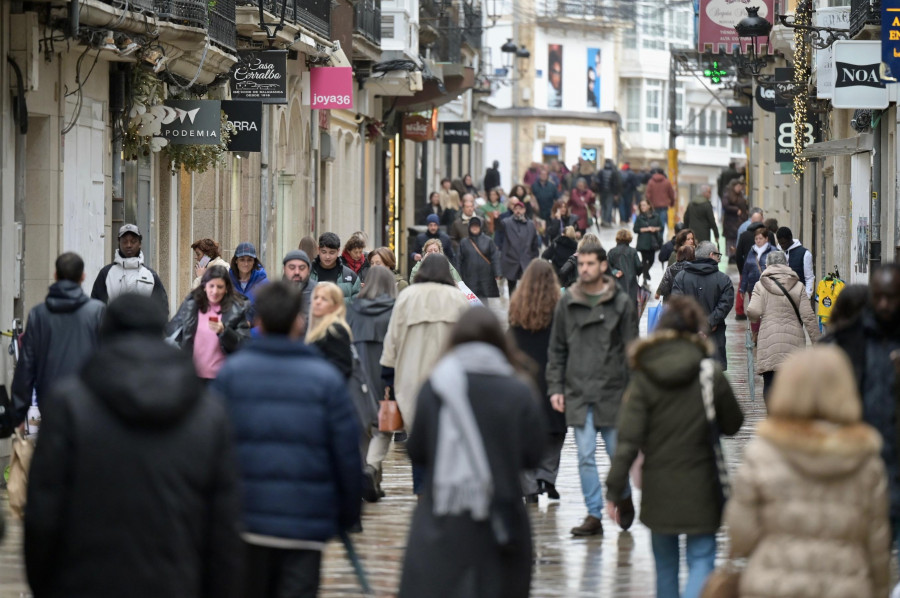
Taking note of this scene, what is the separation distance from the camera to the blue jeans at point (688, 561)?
27.3 feet

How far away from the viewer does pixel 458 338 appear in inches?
263

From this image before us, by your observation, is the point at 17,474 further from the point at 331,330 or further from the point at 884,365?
the point at 884,365

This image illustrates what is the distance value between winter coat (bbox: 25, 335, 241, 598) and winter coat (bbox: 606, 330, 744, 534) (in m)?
2.96

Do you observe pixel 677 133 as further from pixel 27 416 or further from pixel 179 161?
pixel 27 416

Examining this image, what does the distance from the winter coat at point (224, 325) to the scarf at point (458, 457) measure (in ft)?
18.3

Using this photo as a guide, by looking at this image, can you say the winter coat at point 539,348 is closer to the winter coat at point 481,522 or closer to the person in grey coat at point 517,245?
the winter coat at point 481,522

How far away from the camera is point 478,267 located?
88.6 ft

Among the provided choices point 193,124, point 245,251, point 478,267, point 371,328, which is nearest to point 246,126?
point 193,124

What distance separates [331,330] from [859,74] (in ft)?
37.0

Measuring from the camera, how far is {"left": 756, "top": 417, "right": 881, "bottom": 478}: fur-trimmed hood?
6.18 meters

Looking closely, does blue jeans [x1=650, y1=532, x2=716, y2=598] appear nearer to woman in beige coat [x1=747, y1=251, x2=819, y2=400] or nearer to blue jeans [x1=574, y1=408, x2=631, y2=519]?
blue jeans [x1=574, y1=408, x2=631, y2=519]

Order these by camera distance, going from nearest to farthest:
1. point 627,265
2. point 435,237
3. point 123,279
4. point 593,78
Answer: point 123,279, point 627,265, point 435,237, point 593,78

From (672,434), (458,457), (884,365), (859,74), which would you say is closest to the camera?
(458,457)

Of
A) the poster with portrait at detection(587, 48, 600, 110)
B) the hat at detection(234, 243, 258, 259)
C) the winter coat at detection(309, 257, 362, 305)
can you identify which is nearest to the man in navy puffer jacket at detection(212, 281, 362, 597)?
the hat at detection(234, 243, 258, 259)
